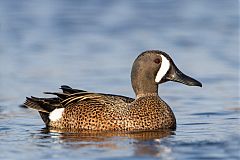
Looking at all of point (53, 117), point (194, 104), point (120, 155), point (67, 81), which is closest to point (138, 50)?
point (67, 81)

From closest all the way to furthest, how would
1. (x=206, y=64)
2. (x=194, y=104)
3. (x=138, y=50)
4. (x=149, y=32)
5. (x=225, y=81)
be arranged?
(x=194, y=104) → (x=225, y=81) → (x=206, y=64) → (x=138, y=50) → (x=149, y=32)

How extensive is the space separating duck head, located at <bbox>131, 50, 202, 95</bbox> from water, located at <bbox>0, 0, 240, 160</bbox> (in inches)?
23.7

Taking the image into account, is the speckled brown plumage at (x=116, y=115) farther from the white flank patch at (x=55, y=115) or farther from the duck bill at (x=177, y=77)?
the duck bill at (x=177, y=77)

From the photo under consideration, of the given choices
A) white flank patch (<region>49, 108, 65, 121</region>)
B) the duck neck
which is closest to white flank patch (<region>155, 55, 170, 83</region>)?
the duck neck

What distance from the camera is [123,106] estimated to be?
12062mm

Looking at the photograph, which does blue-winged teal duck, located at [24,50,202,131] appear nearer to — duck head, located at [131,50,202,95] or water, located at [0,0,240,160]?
duck head, located at [131,50,202,95]

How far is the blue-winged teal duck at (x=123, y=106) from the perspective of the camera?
1195 centimetres

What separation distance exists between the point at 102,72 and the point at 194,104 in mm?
2565

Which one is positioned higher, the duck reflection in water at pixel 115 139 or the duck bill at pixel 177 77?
the duck bill at pixel 177 77

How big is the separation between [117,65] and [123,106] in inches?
168

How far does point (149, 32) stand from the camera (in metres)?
20.0

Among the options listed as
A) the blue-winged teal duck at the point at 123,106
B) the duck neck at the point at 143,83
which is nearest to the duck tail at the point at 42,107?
the blue-winged teal duck at the point at 123,106

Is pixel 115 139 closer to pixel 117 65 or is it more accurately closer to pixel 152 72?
pixel 152 72

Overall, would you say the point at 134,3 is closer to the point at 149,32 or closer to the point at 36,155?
the point at 149,32
